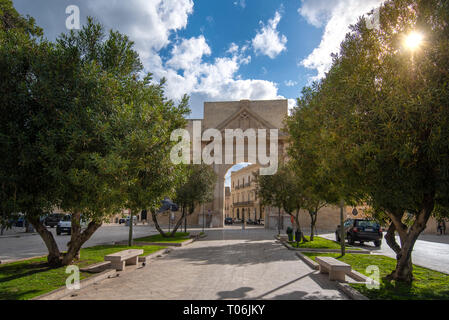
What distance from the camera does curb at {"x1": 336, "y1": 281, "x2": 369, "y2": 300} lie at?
6.12m

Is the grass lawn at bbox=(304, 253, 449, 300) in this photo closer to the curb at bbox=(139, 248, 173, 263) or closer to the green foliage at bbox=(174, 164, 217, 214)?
the curb at bbox=(139, 248, 173, 263)

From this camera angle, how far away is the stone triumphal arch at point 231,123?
38469mm

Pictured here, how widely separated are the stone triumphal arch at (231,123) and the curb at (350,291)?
29.3 meters

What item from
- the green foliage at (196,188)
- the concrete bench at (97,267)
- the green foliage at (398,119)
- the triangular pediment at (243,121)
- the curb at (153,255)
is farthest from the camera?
the triangular pediment at (243,121)

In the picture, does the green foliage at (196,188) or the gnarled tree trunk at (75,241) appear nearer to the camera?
the gnarled tree trunk at (75,241)

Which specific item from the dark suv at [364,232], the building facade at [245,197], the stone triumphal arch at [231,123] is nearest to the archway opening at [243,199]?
the building facade at [245,197]

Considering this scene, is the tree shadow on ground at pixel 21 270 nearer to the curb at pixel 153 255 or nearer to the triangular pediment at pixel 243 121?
the curb at pixel 153 255

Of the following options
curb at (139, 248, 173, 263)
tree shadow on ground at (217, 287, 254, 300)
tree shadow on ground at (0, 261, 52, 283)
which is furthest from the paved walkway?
tree shadow on ground at (0, 261, 52, 283)

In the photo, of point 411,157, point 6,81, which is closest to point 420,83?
point 411,157

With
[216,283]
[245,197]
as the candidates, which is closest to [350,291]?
[216,283]

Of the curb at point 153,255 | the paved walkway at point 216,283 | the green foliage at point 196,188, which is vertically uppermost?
the green foliage at point 196,188

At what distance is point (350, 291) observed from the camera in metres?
6.54

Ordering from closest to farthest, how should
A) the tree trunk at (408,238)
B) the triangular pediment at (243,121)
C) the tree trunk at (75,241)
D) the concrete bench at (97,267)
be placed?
1. the tree trunk at (408,238)
2. the concrete bench at (97,267)
3. the tree trunk at (75,241)
4. the triangular pediment at (243,121)

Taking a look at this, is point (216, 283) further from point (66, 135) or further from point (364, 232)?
point (364, 232)
